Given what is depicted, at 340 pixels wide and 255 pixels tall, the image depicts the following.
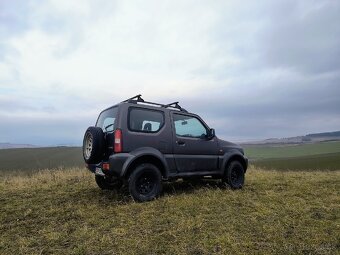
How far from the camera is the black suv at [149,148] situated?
634cm

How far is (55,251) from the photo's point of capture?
12.8 ft

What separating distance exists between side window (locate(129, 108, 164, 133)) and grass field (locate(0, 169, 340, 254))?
1.40 metres

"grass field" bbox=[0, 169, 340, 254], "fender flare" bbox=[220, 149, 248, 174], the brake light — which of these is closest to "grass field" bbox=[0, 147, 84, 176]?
"fender flare" bbox=[220, 149, 248, 174]

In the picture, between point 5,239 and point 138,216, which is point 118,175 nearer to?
point 138,216

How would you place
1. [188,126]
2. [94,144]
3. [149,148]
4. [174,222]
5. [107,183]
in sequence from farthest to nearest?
1. [107,183]
2. [188,126]
3. [149,148]
4. [94,144]
5. [174,222]

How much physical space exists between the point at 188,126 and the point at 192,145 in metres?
0.46

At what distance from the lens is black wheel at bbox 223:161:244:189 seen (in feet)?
26.7

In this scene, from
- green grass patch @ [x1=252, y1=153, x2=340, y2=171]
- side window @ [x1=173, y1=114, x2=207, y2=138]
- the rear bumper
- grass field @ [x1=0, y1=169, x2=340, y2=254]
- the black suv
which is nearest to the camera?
grass field @ [x1=0, y1=169, x2=340, y2=254]

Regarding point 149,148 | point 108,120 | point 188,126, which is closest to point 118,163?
point 149,148

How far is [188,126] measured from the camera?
7695 millimetres

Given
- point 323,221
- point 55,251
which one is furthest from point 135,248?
point 323,221

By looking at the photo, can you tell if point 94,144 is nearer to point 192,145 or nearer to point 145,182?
point 145,182

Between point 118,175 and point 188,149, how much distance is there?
1.85 m

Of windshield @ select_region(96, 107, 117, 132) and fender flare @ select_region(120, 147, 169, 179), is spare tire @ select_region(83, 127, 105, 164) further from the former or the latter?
fender flare @ select_region(120, 147, 169, 179)
